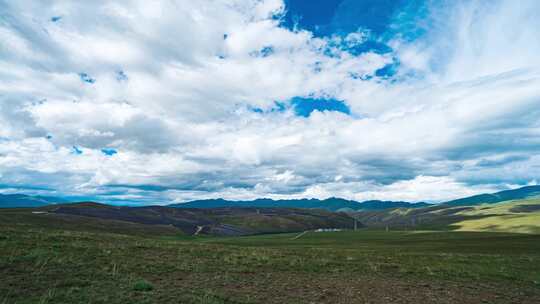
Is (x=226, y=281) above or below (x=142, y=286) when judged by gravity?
below

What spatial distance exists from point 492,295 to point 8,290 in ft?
85.9

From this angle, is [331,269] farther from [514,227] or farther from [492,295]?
[514,227]

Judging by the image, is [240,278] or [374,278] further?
[374,278]

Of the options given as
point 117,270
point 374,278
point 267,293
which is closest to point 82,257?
point 117,270

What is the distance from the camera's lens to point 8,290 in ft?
45.4

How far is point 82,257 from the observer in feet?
75.4

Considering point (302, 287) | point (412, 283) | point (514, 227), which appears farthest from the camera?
point (514, 227)

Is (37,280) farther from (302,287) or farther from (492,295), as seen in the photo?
(492,295)

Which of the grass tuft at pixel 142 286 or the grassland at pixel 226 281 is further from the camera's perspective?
the grass tuft at pixel 142 286

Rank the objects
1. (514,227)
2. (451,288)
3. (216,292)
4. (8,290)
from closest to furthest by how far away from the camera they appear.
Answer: (8,290) → (216,292) → (451,288) → (514,227)

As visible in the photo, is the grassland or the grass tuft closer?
the grassland

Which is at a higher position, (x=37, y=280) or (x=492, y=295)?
(x=37, y=280)

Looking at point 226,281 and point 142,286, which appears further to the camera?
point 226,281

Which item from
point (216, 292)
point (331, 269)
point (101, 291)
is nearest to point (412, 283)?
point (331, 269)
